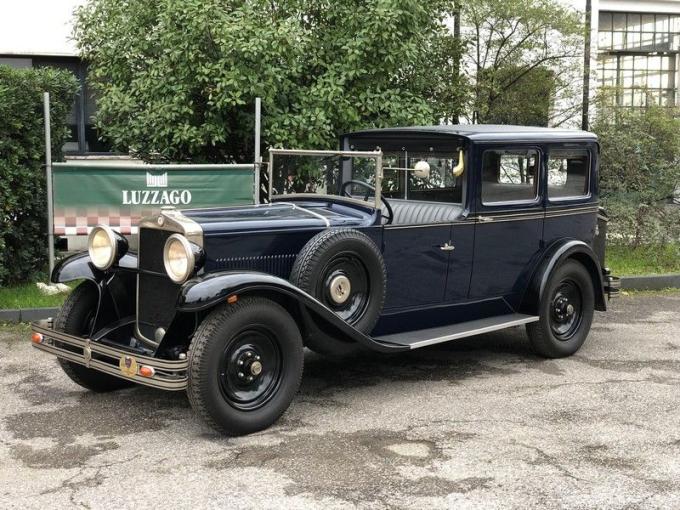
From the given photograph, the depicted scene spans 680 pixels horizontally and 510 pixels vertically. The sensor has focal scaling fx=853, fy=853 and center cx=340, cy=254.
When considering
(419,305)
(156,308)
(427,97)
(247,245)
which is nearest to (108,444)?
(156,308)

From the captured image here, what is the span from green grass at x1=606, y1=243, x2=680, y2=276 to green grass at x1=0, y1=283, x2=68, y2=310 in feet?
20.4

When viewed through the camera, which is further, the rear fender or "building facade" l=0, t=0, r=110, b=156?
"building facade" l=0, t=0, r=110, b=156

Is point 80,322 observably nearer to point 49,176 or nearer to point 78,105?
point 49,176

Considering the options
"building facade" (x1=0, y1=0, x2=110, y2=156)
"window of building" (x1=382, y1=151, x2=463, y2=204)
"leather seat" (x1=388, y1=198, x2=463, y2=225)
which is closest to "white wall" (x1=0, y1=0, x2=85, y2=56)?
"building facade" (x1=0, y1=0, x2=110, y2=156)

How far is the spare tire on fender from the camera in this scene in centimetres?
513

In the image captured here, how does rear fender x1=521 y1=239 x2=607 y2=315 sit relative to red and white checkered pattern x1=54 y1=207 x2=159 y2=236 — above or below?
below

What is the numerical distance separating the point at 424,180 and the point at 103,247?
7.95 ft

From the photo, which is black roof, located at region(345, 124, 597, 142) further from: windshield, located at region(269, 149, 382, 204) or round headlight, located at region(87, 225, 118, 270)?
round headlight, located at region(87, 225, 118, 270)

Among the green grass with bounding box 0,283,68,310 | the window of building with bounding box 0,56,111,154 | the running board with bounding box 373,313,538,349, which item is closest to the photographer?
the running board with bounding box 373,313,538,349

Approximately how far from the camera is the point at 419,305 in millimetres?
5887

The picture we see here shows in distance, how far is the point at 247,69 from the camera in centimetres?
845

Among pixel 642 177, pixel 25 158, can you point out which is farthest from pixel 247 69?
pixel 642 177

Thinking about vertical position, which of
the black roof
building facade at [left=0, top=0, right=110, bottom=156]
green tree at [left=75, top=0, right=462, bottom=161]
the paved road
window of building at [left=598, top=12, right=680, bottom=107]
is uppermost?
window of building at [left=598, top=12, right=680, bottom=107]

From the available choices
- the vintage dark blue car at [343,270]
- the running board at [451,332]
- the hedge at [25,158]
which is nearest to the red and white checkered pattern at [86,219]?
the hedge at [25,158]
